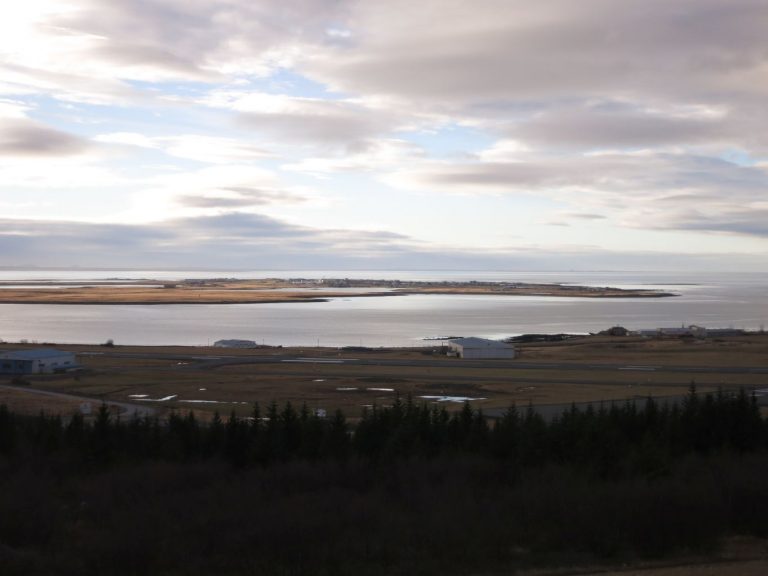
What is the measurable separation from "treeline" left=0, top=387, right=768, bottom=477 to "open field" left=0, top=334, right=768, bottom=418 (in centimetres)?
1083

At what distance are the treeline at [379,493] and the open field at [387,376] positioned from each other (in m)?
11.6

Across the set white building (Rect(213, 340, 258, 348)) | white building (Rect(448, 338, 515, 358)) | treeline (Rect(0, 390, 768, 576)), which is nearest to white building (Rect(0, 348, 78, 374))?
white building (Rect(213, 340, 258, 348))

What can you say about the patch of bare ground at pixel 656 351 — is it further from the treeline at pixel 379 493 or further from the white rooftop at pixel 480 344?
the treeline at pixel 379 493

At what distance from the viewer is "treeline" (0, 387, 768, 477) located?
1898cm

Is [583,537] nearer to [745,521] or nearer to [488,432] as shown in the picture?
[745,521]

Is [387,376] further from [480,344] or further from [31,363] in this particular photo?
[31,363]

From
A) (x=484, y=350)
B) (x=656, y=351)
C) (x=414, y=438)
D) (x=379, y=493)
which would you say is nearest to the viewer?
(x=379, y=493)

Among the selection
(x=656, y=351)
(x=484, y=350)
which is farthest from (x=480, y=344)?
(x=656, y=351)

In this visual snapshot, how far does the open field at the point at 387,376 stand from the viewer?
3675 cm

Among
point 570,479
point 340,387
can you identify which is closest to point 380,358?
point 340,387

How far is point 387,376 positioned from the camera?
4528 centimetres

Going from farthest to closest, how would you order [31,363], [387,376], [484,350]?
[484,350]
[31,363]
[387,376]

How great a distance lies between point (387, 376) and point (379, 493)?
97.1 feet

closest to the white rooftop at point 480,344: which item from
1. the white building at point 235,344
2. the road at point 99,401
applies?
the white building at point 235,344
